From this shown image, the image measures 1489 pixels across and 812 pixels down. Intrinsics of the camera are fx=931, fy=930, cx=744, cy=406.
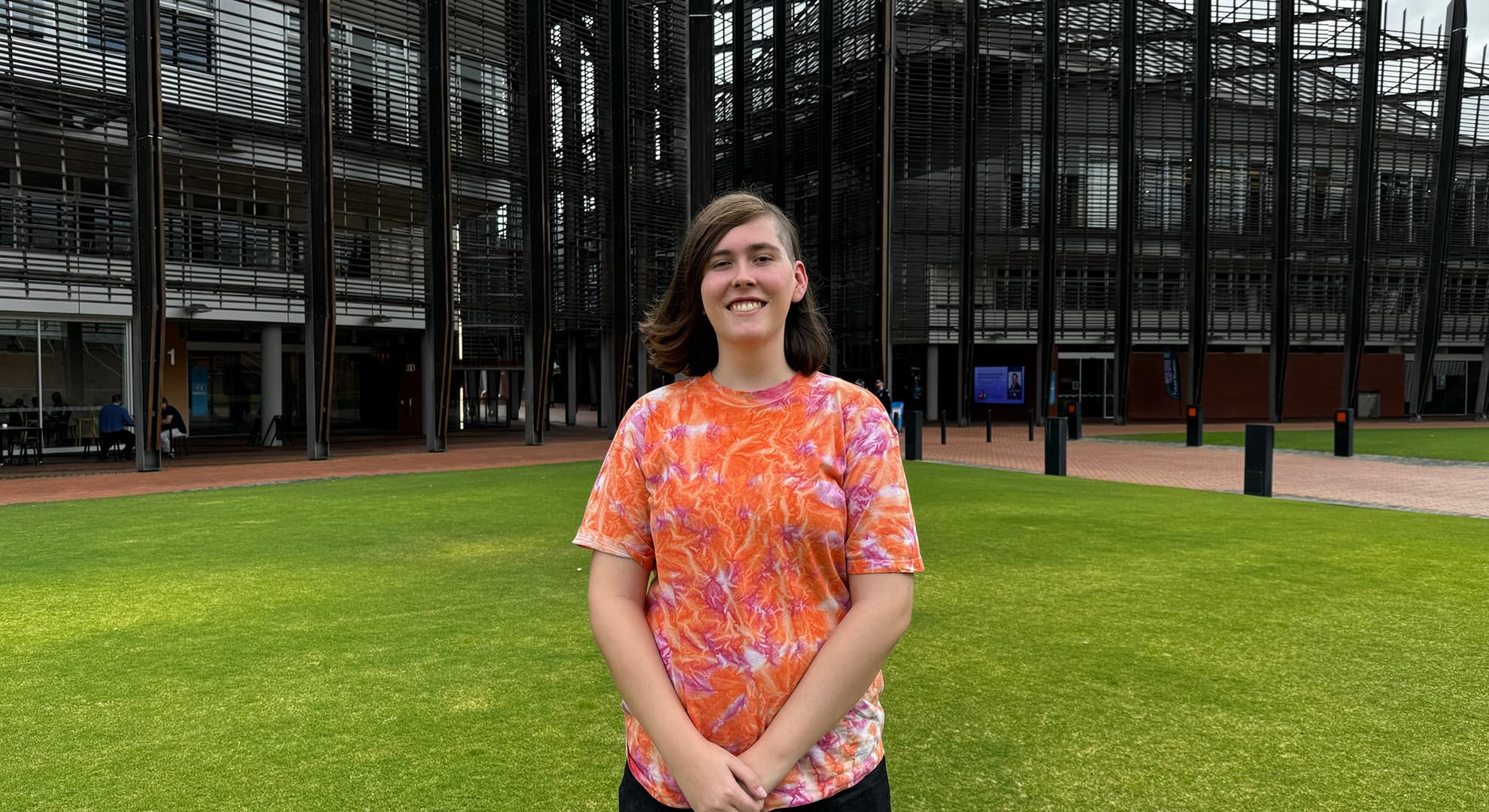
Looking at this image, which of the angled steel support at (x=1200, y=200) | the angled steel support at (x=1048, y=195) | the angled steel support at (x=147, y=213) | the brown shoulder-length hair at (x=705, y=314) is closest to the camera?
the brown shoulder-length hair at (x=705, y=314)

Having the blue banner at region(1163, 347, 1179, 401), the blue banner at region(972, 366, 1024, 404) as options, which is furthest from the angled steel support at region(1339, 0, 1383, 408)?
the blue banner at region(972, 366, 1024, 404)

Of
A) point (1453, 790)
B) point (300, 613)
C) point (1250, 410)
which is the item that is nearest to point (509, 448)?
point (300, 613)

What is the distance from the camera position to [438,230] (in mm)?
23375

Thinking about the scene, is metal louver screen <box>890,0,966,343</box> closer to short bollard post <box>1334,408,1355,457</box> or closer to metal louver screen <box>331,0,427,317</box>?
short bollard post <box>1334,408,1355,457</box>

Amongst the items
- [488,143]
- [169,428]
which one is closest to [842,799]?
[169,428]

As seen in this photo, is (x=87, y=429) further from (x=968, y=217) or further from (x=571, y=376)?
(x=968, y=217)

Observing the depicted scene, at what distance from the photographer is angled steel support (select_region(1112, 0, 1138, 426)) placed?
113 ft

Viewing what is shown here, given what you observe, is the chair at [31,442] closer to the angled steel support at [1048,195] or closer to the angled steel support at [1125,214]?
the angled steel support at [1048,195]

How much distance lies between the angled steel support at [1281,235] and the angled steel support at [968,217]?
12368 millimetres

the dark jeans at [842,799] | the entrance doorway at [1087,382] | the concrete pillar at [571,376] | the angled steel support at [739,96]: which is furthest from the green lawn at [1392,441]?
the dark jeans at [842,799]

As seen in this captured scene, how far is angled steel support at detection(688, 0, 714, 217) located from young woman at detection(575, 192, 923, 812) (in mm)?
28609

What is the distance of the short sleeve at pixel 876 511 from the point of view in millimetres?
1686

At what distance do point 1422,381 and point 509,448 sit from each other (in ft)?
118

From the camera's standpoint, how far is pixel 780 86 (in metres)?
37.2
